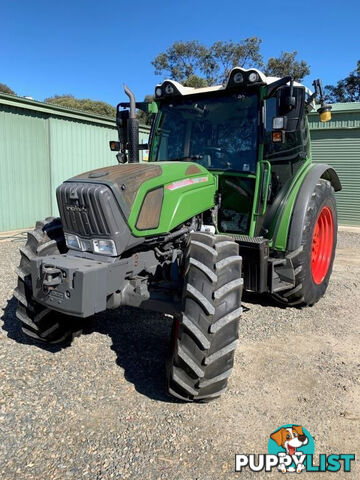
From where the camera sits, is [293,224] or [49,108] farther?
[49,108]

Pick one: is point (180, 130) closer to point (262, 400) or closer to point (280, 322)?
point (280, 322)

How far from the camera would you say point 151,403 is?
9.05 feet

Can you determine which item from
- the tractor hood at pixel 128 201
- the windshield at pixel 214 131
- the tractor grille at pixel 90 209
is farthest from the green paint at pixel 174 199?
the windshield at pixel 214 131

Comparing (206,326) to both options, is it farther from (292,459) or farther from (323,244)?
(323,244)

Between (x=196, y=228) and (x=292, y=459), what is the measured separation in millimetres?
2010

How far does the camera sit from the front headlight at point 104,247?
9.37 feet

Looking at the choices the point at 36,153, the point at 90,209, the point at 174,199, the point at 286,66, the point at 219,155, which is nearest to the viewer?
the point at 90,209

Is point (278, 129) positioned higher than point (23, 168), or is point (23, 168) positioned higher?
point (278, 129)

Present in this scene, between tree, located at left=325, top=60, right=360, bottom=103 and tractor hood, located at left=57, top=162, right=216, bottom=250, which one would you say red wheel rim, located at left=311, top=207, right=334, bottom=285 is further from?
tree, located at left=325, top=60, right=360, bottom=103

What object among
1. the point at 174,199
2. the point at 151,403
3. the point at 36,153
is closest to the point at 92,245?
the point at 174,199

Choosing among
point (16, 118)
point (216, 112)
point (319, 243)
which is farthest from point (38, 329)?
point (16, 118)

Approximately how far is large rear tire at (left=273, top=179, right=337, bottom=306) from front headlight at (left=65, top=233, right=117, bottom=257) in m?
1.95

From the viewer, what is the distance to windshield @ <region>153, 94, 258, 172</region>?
4.03m

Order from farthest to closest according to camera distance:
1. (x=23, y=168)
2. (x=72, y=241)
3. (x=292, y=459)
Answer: (x=23, y=168) → (x=72, y=241) → (x=292, y=459)
